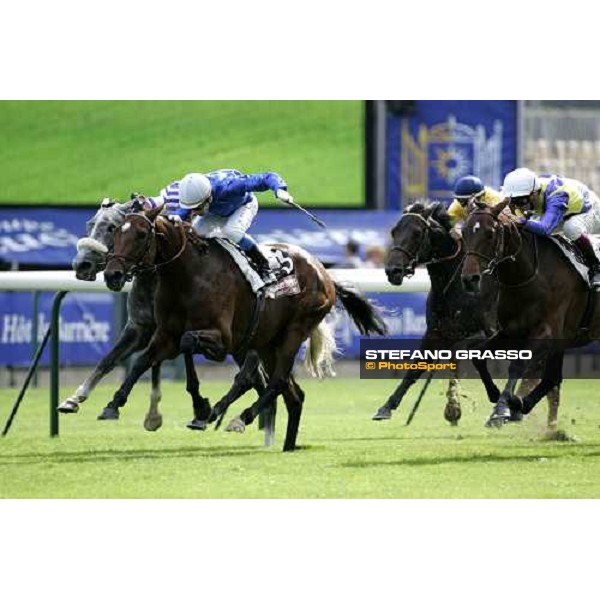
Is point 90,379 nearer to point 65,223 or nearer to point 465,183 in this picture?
point 465,183

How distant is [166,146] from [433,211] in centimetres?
724

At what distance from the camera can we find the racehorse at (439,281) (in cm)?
993

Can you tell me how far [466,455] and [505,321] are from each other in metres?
0.82

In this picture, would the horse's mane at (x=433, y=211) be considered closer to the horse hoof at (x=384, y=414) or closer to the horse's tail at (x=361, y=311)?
the horse's tail at (x=361, y=311)

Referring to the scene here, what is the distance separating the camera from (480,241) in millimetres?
9375

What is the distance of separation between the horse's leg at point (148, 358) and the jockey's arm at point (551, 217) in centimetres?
222

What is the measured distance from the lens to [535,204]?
10188 millimetres

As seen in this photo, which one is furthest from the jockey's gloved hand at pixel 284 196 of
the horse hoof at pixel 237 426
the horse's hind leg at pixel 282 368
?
the horse hoof at pixel 237 426

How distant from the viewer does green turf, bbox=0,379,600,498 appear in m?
8.39

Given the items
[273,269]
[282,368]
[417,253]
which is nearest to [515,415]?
[417,253]

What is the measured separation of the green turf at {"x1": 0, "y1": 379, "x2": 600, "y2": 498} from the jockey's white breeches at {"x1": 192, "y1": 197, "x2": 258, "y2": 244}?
1297 mm

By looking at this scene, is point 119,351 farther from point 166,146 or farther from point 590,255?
point 166,146

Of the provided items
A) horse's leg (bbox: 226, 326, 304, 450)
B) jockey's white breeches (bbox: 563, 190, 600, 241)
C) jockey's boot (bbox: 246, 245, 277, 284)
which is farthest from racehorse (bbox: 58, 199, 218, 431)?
jockey's white breeches (bbox: 563, 190, 600, 241)

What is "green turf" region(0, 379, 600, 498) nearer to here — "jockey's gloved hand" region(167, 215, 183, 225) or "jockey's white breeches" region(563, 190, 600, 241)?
"jockey's white breeches" region(563, 190, 600, 241)
